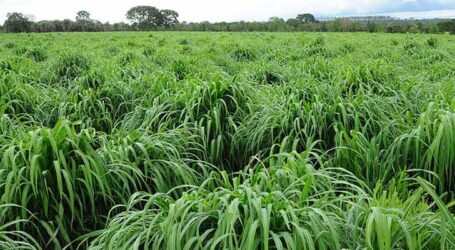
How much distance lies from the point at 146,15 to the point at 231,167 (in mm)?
64112

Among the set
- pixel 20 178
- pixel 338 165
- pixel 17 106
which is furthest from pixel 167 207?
pixel 17 106

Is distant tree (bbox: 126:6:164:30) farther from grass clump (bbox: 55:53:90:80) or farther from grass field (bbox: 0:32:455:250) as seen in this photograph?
grass field (bbox: 0:32:455:250)

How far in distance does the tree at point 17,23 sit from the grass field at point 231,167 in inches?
1329

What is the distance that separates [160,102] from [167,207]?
76.1 inches

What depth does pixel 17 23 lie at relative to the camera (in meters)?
34.0

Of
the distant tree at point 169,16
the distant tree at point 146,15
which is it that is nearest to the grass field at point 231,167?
the distant tree at point 146,15

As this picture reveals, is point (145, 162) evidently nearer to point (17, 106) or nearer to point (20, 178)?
point (20, 178)

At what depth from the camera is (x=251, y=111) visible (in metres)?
3.45

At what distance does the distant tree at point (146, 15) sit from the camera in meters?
60.3

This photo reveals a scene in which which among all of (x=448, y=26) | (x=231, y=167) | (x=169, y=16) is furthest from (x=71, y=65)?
(x=169, y=16)

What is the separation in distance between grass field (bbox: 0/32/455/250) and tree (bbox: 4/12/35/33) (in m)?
33.8

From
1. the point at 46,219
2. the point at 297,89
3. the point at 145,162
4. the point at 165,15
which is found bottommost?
the point at 46,219

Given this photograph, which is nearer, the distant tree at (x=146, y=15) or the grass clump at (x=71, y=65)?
the grass clump at (x=71, y=65)

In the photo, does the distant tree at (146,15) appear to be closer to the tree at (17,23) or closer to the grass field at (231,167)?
the tree at (17,23)
